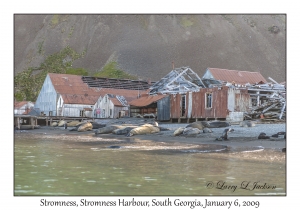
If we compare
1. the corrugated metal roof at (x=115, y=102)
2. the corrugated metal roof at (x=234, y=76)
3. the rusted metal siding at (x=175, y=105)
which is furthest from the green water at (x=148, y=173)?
the corrugated metal roof at (x=234, y=76)

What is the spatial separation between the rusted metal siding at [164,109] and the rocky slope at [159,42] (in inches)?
1875

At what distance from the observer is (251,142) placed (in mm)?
20828

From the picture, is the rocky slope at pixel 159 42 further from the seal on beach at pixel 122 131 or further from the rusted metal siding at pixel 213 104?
the seal on beach at pixel 122 131

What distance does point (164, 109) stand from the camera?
43.0 meters

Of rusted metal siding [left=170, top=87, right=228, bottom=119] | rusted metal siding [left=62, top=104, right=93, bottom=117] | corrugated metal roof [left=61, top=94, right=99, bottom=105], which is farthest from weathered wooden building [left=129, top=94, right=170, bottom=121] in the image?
corrugated metal roof [left=61, top=94, right=99, bottom=105]

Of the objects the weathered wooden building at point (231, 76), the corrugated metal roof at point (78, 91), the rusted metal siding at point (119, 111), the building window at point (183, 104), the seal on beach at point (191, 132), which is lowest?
the seal on beach at point (191, 132)

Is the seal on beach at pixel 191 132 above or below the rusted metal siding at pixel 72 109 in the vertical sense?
below

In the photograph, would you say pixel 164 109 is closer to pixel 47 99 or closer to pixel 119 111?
pixel 119 111

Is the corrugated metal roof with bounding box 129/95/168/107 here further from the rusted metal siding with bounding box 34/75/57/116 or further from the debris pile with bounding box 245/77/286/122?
the rusted metal siding with bounding box 34/75/57/116

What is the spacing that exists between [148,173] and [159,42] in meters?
109

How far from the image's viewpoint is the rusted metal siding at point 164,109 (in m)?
42.5

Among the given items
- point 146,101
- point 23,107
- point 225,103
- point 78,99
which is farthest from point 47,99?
point 225,103
